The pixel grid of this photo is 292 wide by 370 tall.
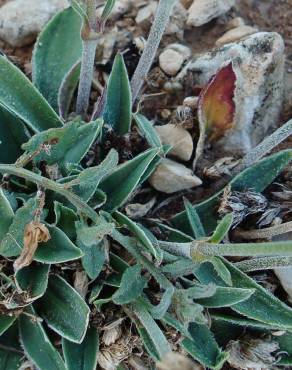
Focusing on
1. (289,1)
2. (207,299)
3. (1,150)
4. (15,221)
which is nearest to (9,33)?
(1,150)

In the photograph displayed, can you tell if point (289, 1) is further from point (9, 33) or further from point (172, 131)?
point (9, 33)

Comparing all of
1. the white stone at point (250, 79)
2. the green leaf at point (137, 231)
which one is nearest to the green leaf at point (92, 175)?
the green leaf at point (137, 231)

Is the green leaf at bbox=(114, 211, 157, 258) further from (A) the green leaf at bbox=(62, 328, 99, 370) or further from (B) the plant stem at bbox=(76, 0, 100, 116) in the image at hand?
(B) the plant stem at bbox=(76, 0, 100, 116)

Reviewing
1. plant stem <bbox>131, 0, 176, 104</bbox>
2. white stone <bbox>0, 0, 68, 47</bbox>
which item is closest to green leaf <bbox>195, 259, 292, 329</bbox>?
plant stem <bbox>131, 0, 176, 104</bbox>

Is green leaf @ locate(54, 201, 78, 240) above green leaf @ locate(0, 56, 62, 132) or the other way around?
the other way around

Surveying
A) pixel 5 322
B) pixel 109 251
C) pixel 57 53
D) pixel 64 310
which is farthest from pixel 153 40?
pixel 5 322

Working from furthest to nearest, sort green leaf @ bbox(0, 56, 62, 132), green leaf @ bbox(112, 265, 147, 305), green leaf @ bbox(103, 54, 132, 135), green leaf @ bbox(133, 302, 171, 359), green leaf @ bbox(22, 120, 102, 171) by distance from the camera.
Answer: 1. green leaf @ bbox(103, 54, 132, 135)
2. green leaf @ bbox(0, 56, 62, 132)
3. green leaf @ bbox(22, 120, 102, 171)
4. green leaf @ bbox(112, 265, 147, 305)
5. green leaf @ bbox(133, 302, 171, 359)

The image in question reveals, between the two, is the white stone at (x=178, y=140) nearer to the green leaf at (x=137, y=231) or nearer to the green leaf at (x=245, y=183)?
the green leaf at (x=245, y=183)
